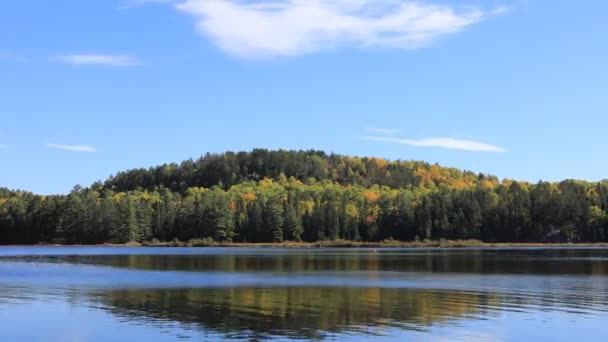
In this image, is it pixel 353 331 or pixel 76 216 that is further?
pixel 76 216

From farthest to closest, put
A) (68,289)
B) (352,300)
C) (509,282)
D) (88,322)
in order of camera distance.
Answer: (509,282), (68,289), (352,300), (88,322)

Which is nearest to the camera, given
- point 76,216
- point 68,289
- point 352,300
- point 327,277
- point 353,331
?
point 353,331

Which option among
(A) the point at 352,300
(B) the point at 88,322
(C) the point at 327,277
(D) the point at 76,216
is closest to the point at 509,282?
(C) the point at 327,277

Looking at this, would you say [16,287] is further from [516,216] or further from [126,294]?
[516,216]

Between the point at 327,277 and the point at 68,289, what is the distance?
22.9 metres

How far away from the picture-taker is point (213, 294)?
49.1 metres

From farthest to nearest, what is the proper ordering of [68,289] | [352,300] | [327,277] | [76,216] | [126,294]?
1. [76,216]
2. [327,277]
3. [68,289]
4. [126,294]
5. [352,300]

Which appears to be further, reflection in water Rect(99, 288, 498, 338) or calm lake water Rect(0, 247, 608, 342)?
reflection in water Rect(99, 288, 498, 338)

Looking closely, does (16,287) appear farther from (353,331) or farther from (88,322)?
(353,331)

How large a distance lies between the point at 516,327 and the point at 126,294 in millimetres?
25323

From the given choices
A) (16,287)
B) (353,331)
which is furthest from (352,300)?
(16,287)

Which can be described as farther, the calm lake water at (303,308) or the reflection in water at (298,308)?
the reflection in water at (298,308)

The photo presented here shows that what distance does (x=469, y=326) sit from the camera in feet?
114

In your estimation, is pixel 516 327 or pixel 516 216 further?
pixel 516 216
